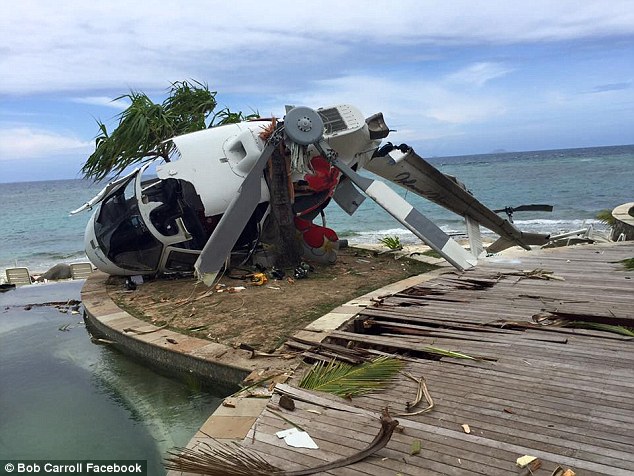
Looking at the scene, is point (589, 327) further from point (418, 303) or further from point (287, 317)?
point (287, 317)

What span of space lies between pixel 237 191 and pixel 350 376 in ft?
18.9

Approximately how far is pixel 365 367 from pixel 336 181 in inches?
282

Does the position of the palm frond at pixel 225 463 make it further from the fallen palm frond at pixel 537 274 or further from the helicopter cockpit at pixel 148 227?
the helicopter cockpit at pixel 148 227

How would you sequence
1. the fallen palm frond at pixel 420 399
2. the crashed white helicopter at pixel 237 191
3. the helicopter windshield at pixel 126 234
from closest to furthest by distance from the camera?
the fallen palm frond at pixel 420 399 < the crashed white helicopter at pixel 237 191 < the helicopter windshield at pixel 126 234

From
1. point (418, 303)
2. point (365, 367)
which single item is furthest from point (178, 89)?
point (365, 367)

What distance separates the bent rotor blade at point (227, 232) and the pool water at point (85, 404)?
5.71ft

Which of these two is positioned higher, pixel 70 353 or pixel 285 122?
pixel 285 122

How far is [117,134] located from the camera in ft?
41.4

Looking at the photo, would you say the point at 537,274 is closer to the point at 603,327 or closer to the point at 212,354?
the point at 603,327

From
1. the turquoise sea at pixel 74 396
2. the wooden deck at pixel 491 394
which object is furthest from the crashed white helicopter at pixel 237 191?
the wooden deck at pixel 491 394

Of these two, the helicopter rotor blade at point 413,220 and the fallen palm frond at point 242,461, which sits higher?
the helicopter rotor blade at point 413,220

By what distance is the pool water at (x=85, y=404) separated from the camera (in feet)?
16.8

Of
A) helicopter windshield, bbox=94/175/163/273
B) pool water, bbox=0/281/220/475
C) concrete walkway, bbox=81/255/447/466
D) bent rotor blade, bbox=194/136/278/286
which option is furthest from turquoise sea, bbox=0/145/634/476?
bent rotor blade, bbox=194/136/278/286

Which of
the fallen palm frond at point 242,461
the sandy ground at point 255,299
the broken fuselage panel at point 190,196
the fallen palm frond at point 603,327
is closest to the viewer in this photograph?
the fallen palm frond at point 242,461
